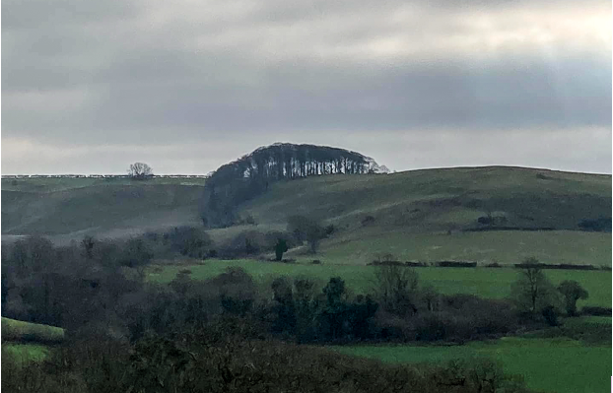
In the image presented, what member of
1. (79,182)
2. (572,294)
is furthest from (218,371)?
(79,182)

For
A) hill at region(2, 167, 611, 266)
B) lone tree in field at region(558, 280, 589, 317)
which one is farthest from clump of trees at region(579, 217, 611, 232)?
lone tree in field at region(558, 280, 589, 317)

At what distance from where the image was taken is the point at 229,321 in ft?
50.9

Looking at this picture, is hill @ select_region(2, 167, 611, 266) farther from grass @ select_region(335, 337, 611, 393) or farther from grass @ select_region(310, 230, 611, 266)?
grass @ select_region(335, 337, 611, 393)

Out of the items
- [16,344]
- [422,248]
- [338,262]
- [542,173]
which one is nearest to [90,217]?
[338,262]

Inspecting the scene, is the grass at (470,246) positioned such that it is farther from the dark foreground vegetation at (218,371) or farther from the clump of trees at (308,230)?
the dark foreground vegetation at (218,371)

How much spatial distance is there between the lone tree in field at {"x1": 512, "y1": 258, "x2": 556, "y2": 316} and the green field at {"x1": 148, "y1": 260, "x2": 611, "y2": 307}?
0.61 feet

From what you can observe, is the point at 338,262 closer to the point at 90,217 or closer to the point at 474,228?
the point at 474,228

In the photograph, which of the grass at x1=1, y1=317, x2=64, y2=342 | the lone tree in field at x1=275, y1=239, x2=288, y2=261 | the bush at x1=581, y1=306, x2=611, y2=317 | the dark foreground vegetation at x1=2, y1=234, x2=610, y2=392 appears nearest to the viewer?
the dark foreground vegetation at x1=2, y1=234, x2=610, y2=392

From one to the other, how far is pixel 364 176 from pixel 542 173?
17.3 feet

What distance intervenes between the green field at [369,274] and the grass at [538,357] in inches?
67.6

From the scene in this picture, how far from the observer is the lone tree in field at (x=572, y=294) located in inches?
753

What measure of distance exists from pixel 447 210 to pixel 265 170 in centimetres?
552

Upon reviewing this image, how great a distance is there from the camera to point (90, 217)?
2675 centimetres

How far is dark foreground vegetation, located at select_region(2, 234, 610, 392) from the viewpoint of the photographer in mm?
13734
